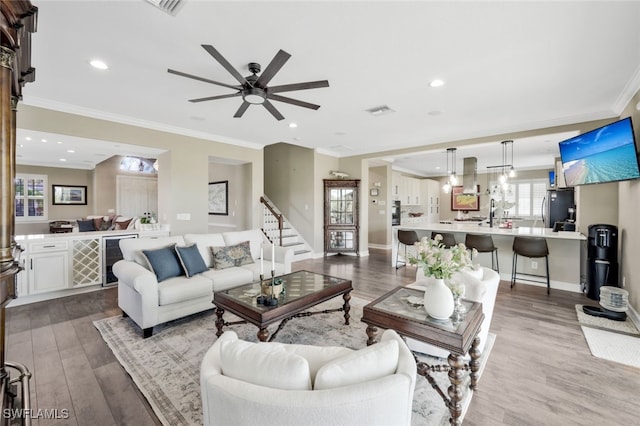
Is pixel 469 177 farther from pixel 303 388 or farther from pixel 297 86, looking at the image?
pixel 303 388

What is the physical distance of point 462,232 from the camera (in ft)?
16.9

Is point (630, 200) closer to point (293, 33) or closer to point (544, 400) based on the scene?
point (544, 400)

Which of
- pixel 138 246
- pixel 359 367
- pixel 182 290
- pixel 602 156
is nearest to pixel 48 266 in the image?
pixel 138 246

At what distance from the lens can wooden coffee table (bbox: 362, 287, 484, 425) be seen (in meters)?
1.68

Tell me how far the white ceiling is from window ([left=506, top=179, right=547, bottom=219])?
6770mm

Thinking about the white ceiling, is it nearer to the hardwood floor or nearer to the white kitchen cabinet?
the white kitchen cabinet

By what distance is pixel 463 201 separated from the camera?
11227 mm

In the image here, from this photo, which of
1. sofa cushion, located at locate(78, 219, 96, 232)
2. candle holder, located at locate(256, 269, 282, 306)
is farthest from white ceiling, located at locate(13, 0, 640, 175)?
sofa cushion, located at locate(78, 219, 96, 232)

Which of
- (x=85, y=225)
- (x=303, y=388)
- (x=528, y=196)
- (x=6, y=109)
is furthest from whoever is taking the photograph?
(x=528, y=196)

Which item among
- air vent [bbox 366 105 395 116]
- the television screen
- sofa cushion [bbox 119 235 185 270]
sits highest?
air vent [bbox 366 105 395 116]

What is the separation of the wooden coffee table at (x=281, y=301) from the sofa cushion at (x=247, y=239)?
124cm

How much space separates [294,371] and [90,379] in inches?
86.4

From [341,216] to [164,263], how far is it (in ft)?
15.5

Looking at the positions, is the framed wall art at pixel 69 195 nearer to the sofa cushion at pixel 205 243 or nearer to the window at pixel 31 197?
the window at pixel 31 197
